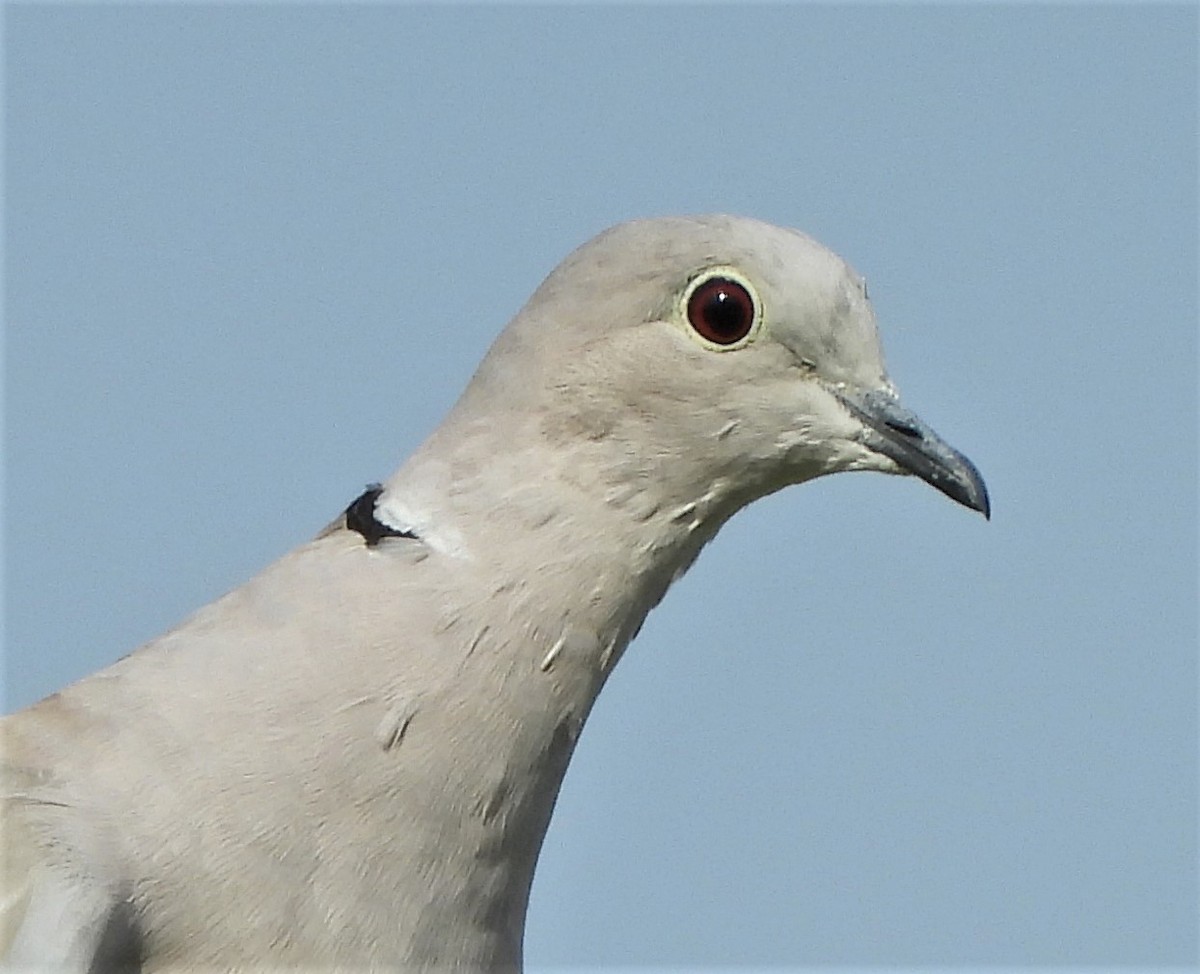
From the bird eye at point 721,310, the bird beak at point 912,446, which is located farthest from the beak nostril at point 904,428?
the bird eye at point 721,310

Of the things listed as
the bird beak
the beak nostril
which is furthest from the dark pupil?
the beak nostril

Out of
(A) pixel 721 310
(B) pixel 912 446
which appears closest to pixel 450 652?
(A) pixel 721 310

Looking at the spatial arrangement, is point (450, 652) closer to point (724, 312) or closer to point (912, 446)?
point (724, 312)

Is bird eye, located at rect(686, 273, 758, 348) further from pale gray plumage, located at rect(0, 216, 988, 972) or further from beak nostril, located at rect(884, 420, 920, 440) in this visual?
beak nostril, located at rect(884, 420, 920, 440)

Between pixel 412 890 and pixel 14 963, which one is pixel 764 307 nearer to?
pixel 412 890

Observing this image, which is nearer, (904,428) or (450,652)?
(450,652)

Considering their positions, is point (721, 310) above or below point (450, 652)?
above

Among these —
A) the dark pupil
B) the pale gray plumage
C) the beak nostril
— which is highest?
the dark pupil
